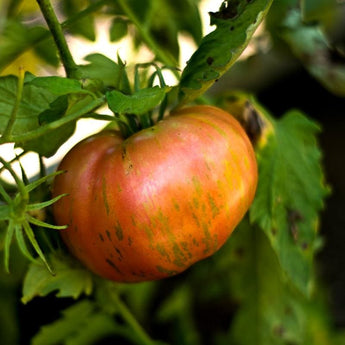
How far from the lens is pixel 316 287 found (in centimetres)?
114

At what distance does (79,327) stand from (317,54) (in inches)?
17.2

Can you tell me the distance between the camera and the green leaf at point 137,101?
1.41 feet

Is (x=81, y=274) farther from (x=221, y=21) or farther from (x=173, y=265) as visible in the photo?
(x=221, y=21)

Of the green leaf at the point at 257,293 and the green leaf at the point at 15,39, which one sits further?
the green leaf at the point at 257,293

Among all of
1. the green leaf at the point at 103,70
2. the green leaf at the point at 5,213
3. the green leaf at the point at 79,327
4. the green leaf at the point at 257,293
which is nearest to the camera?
the green leaf at the point at 5,213

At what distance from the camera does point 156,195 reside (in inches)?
17.5

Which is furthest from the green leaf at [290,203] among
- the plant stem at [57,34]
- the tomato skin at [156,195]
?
the plant stem at [57,34]

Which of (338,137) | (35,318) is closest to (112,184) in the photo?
(35,318)

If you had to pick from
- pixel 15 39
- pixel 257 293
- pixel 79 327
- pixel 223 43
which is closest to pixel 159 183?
pixel 223 43

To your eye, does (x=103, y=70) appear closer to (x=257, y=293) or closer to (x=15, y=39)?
(x=15, y=39)

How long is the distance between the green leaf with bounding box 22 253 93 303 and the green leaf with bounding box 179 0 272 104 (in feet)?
0.61

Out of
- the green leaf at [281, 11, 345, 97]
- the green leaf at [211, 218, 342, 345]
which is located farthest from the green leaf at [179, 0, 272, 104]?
the green leaf at [211, 218, 342, 345]

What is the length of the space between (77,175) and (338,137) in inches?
44.8

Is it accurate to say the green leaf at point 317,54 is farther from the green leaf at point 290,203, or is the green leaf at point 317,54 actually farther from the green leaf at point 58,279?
A: the green leaf at point 58,279
